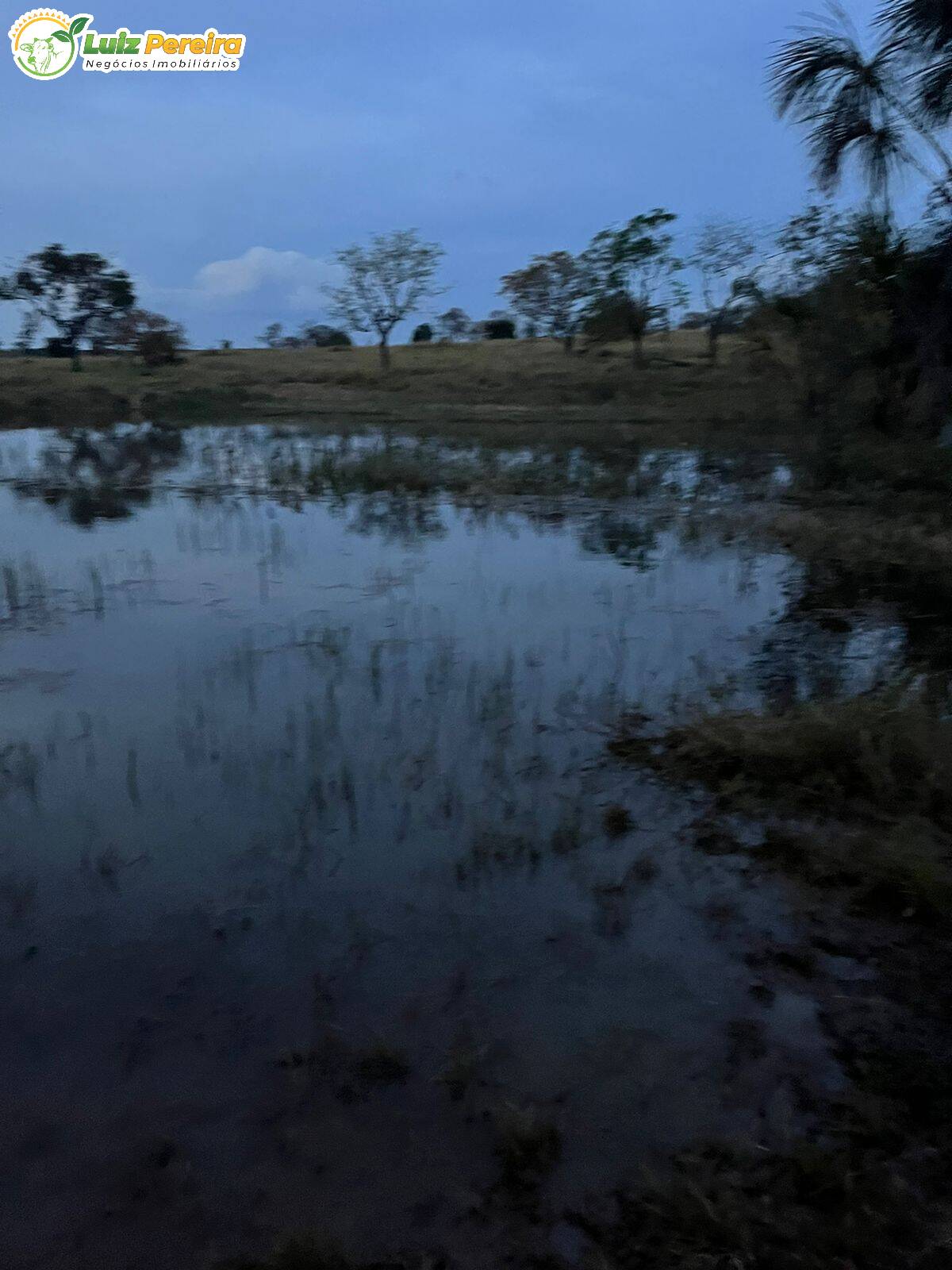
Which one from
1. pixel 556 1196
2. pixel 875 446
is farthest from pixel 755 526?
pixel 556 1196

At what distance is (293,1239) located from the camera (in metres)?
2.42

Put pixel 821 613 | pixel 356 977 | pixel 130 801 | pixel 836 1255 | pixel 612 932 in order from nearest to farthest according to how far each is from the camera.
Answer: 1. pixel 836 1255
2. pixel 356 977
3. pixel 612 932
4. pixel 130 801
5. pixel 821 613

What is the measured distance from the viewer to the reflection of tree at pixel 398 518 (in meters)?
11.7

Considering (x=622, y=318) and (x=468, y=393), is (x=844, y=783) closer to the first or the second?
(x=468, y=393)

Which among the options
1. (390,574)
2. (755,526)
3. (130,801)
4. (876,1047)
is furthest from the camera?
(755,526)

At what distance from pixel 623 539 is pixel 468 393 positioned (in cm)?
2775

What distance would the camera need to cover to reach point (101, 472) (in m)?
18.1

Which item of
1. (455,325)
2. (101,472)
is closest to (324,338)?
(455,325)

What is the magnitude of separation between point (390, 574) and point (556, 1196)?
7.28 meters

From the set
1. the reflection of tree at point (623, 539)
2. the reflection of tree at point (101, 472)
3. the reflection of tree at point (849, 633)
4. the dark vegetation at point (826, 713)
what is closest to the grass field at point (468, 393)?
the dark vegetation at point (826, 713)

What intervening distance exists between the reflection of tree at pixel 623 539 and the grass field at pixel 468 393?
22.8ft

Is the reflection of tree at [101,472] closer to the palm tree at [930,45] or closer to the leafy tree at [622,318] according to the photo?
the palm tree at [930,45]

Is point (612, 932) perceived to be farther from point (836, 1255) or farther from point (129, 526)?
point (129, 526)

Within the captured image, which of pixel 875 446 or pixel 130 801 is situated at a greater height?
pixel 875 446
